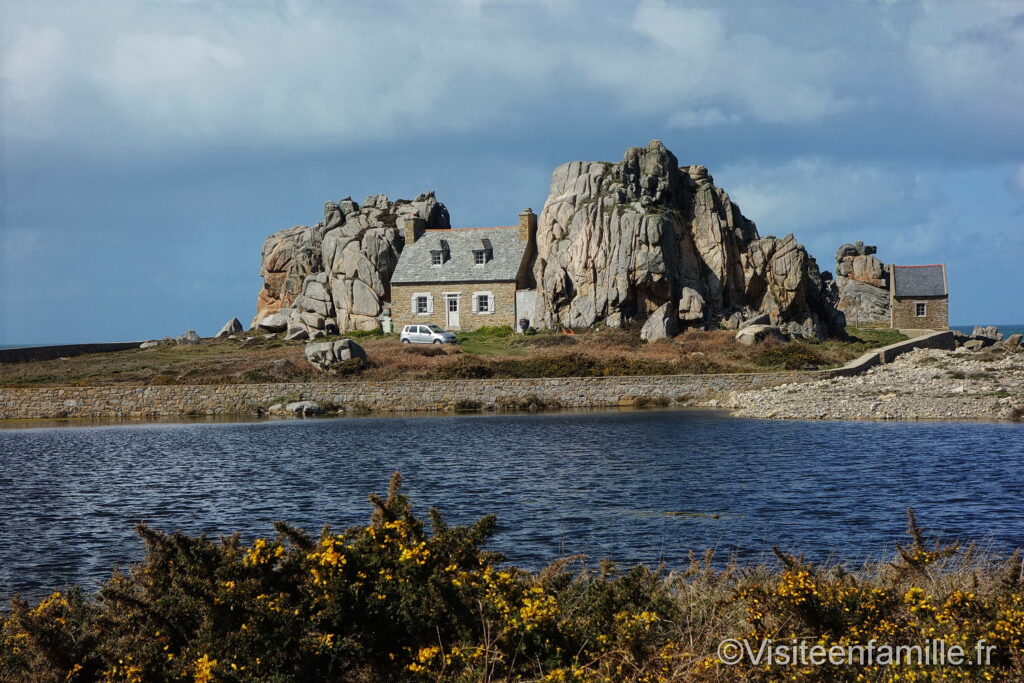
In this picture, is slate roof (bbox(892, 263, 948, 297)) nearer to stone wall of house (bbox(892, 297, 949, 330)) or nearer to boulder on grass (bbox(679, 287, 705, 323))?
stone wall of house (bbox(892, 297, 949, 330))

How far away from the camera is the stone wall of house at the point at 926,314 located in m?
78.1

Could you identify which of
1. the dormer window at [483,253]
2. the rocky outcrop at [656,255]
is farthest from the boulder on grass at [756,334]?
the dormer window at [483,253]

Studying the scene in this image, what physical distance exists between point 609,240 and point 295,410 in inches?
990

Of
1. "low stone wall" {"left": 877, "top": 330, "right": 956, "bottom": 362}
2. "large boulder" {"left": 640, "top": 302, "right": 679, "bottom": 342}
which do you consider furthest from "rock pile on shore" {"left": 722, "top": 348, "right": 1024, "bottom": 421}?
"large boulder" {"left": 640, "top": 302, "right": 679, "bottom": 342}

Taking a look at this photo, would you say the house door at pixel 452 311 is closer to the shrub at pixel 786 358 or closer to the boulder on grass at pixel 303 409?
the boulder on grass at pixel 303 409

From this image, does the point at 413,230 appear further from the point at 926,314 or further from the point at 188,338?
the point at 926,314

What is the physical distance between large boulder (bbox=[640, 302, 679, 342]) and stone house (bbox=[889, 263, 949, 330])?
31475 millimetres

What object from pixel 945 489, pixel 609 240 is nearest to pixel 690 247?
pixel 609 240

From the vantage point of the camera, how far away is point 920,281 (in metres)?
79.0

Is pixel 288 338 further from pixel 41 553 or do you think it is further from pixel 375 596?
pixel 375 596

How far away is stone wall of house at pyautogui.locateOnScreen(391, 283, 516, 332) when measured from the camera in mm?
64125

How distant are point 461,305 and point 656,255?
15066mm

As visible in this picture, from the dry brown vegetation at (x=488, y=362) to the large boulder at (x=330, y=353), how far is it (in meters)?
0.55

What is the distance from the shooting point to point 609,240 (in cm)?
5944
